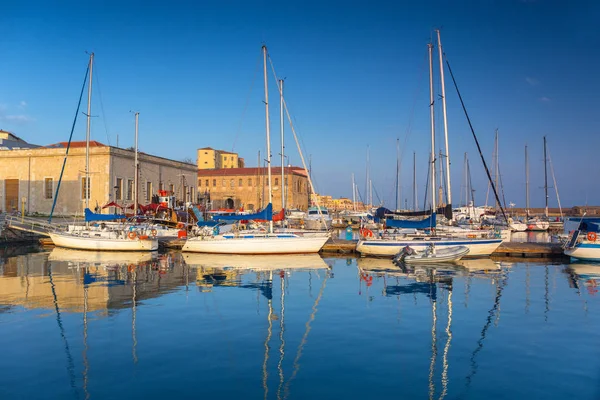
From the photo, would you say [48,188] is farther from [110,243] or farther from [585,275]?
[585,275]

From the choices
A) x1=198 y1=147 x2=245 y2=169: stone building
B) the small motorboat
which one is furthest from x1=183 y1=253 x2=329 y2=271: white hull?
x1=198 y1=147 x2=245 y2=169: stone building

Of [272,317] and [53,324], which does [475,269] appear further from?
[53,324]

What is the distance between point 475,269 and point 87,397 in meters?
20.3

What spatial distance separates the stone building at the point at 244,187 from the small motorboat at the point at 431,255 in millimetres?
62080

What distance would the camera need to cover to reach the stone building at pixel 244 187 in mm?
89500

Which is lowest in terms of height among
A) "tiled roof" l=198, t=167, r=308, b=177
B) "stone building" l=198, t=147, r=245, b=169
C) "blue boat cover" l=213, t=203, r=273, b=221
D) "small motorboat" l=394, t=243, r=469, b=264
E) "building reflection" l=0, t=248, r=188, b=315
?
"building reflection" l=0, t=248, r=188, b=315

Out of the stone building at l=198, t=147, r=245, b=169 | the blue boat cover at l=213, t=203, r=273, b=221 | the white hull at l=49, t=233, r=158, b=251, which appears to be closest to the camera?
the blue boat cover at l=213, t=203, r=273, b=221

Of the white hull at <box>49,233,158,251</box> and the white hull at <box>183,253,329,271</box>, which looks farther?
the white hull at <box>49,233,158,251</box>

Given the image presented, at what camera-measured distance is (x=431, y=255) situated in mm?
25641

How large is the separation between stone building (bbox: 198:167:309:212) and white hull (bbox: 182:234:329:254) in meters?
57.2

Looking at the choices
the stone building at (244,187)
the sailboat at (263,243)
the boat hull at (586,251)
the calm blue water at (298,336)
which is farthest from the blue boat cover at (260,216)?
the stone building at (244,187)

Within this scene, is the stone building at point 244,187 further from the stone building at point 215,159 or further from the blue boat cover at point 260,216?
the blue boat cover at point 260,216

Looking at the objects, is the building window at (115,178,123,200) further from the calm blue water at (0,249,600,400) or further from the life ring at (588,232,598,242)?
the life ring at (588,232,598,242)

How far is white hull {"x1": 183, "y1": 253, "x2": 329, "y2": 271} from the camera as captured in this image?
25.0 m
